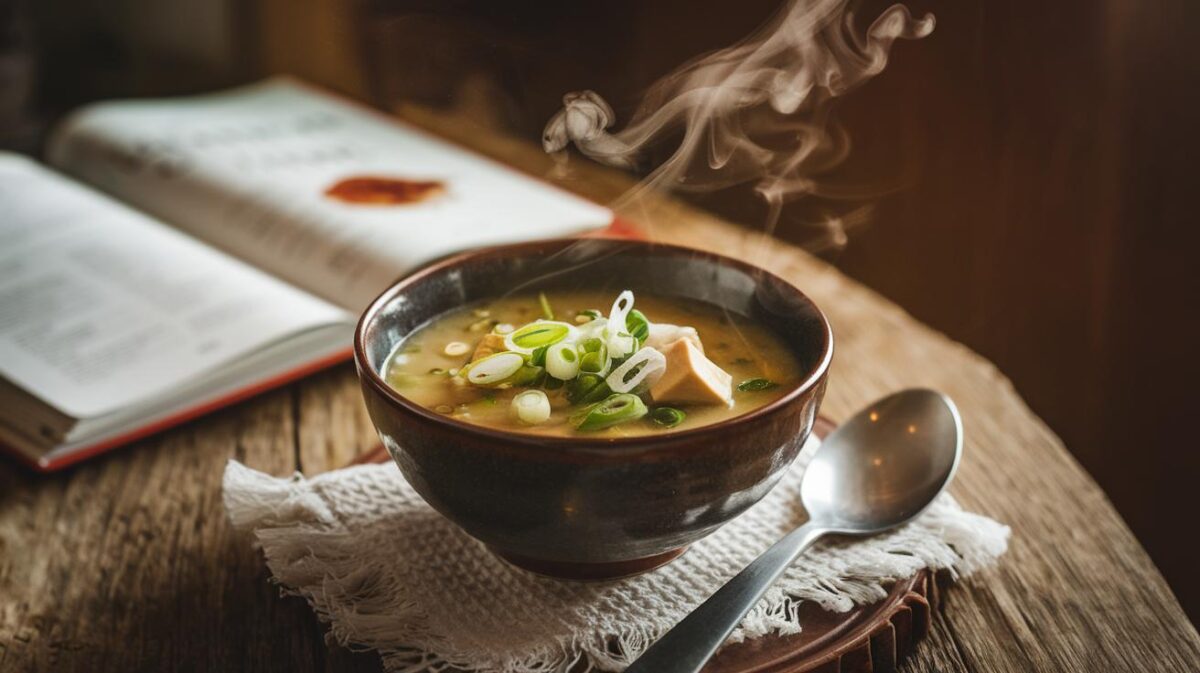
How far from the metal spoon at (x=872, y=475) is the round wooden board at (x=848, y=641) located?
56mm

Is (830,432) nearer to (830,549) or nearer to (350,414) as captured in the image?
(830,549)

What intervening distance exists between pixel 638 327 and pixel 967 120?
6.93 feet

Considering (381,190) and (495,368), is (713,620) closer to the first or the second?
(495,368)

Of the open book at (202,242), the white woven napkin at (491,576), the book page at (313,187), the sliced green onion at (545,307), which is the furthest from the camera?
the book page at (313,187)

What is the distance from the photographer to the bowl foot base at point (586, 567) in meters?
1.12

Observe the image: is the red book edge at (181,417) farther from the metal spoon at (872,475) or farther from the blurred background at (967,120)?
the blurred background at (967,120)

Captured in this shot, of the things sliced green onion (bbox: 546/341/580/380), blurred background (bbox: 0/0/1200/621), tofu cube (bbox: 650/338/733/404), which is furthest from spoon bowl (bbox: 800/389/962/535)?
blurred background (bbox: 0/0/1200/621)

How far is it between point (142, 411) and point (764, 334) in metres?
0.92

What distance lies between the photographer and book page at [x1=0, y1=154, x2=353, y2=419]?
1627 mm

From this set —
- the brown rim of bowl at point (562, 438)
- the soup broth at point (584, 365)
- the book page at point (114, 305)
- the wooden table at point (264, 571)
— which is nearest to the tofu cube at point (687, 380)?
the soup broth at point (584, 365)

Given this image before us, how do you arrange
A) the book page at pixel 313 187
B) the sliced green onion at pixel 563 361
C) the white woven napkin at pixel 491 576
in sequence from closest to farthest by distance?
the white woven napkin at pixel 491 576 → the sliced green onion at pixel 563 361 → the book page at pixel 313 187

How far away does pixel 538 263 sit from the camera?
1.41 metres

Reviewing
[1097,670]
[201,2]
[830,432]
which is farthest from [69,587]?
[201,2]

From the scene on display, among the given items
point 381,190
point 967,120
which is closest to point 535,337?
point 381,190
